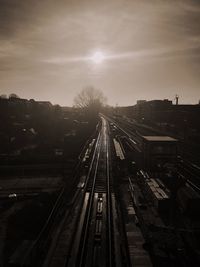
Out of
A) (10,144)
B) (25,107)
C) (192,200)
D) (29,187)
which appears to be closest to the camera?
(192,200)

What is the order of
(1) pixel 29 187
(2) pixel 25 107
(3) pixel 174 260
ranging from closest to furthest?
(3) pixel 174 260, (1) pixel 29 187, (2) pixel 25 107

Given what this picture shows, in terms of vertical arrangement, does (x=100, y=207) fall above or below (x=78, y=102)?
below

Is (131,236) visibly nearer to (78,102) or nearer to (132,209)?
(132,209)

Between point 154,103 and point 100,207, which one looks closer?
point 100,207

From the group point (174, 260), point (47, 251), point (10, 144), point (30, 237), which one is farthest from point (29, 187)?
point (10, 144)

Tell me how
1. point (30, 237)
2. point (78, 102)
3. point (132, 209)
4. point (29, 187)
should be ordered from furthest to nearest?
point (78, 102) < point (29, 187) < point (132, 209) < point (30, 237)

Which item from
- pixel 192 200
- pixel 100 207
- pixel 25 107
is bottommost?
pixel 100 207

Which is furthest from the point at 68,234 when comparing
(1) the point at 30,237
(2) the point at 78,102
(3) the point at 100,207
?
(2) the point at 78,102

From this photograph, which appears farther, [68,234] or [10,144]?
[10,144]

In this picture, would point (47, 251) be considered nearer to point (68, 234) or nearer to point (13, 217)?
point (68, 234)
